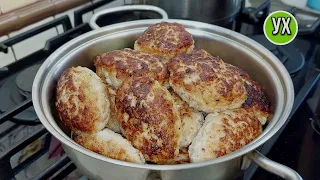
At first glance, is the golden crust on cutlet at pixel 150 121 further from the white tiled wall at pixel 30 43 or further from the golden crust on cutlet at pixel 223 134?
the white tiled wall at pixel 30 43

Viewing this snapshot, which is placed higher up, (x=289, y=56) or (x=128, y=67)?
(x=128, y=67)

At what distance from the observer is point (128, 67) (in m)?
0.72

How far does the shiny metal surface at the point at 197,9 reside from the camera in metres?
1.03

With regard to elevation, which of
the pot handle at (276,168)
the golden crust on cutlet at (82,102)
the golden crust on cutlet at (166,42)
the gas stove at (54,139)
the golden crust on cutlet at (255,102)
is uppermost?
the golden crust on cutlet at (166,42)

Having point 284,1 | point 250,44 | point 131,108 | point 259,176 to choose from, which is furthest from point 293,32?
point 284,1

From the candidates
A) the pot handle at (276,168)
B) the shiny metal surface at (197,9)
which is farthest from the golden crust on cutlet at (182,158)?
the shiny metal surface at (197,9)

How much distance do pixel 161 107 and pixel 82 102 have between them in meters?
0.15

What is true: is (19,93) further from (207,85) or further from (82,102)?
(207,85)

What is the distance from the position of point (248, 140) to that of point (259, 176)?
147mm

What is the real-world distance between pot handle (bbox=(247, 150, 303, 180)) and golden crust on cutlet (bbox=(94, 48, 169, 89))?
0.24 m

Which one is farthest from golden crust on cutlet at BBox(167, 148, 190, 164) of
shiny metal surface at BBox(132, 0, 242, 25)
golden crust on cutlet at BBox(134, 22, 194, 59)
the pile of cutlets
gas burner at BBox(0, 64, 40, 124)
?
shiny metal surface at BBox(132, 0, 242, 25)

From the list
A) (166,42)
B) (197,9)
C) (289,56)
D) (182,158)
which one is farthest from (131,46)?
(289,56)

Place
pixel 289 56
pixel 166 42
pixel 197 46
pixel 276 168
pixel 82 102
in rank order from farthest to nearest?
pixel 289 56 < pixel 197 46 < pixel 166 42 < pixel 82 102 < pixel 276 168

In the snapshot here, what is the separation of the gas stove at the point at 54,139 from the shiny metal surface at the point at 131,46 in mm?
100
